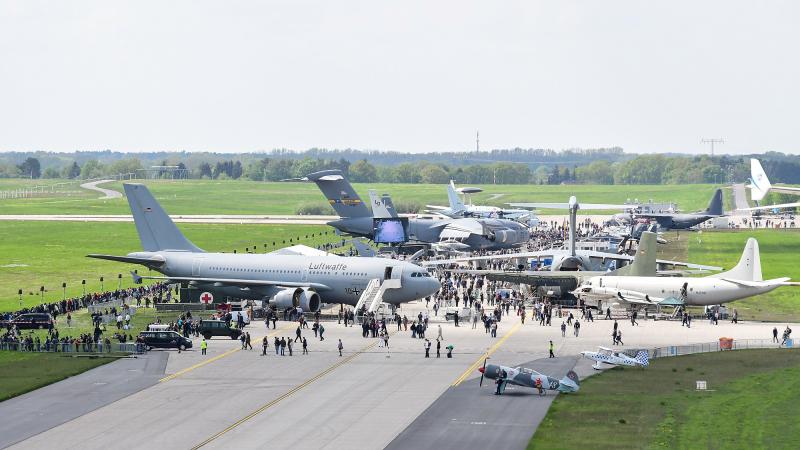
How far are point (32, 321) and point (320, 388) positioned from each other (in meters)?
33.0

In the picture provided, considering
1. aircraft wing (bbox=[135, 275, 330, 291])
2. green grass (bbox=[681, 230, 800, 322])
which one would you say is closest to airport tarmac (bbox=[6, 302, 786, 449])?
aircraft wing (bbox=[135, 275, 330, 291])

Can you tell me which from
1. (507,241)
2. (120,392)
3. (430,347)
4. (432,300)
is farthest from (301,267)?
(507,241)

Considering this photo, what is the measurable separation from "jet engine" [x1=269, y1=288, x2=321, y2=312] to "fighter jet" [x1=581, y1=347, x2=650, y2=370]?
95.7 feet

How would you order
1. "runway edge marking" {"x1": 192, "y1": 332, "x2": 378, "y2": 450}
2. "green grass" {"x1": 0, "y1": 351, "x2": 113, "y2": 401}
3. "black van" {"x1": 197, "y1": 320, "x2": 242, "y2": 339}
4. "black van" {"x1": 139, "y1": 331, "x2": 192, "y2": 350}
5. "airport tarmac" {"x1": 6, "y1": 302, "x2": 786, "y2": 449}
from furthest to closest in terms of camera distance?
"black van" {"x1": 197, "y1": 320, "x2": 242, "y2": 339}
"black van" {"x1": 139, "y1": 331, "x2": 192, "y2": 350}
"green grass" {"x1": 0, "y1": 351, "x2": 113, "y2": 401}
"airport tarmac" {"x1": 6, "y1": 302, "x2": 786, "y2": 449}
"runway edge marking" {"x1": 192, "y1": 332, "x2": 378, "y2": 450}

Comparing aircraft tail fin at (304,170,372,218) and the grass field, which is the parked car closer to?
the grass field

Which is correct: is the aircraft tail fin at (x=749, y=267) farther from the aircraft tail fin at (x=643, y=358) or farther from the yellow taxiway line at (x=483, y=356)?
the aircraft tail fin at (x=643, y=358)

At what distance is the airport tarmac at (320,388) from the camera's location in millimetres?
59500

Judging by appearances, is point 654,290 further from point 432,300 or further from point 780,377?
point 780,377

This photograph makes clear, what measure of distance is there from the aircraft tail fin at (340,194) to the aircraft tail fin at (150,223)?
49612mm

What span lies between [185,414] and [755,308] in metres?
62.7

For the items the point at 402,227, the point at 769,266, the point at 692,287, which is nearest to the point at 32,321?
the point at 692,287

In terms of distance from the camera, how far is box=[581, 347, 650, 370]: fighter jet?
259 ft

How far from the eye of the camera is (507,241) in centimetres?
18050

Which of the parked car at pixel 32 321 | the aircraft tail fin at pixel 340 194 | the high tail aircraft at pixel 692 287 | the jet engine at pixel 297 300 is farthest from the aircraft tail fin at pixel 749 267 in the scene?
the aircraft tail fin at pixel 340 194
